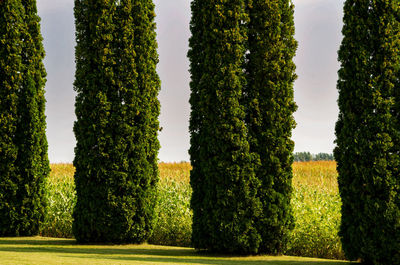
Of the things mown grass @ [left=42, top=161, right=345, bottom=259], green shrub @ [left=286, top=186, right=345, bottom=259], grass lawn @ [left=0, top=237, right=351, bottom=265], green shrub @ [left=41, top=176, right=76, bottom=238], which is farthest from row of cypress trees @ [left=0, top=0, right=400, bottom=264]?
green shrub @ [left=286, top=186, right=345, bottom=259]

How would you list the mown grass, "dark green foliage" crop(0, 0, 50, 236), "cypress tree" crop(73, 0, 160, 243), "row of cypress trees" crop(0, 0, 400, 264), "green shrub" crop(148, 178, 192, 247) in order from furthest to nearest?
"dark green foliage" crop(0, 0, 50, 236) < "green shrub" crop(148, 178, 192, 247) < the mown grass < "cypress tree" crop(73, 0, 160, 243) < "row of cypress trees" crop(0, 0, 400, 264)

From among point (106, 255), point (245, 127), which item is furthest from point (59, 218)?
point (245, 127)

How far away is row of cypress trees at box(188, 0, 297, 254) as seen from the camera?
11.0 meters

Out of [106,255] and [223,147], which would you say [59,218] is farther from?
[223,147]

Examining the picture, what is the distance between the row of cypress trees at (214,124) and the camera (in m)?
9.91

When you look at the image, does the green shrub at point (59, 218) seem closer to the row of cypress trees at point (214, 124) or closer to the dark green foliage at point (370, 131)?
the row of cypress trees at point (214, 124)

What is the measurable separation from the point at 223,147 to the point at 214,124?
0.59m

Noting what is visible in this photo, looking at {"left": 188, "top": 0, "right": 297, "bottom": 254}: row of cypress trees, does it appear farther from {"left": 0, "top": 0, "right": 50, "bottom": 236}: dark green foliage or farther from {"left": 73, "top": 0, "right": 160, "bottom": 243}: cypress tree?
{"left": 0, "top": 0, "right": 50, "bottom": 236}: dark green foliage

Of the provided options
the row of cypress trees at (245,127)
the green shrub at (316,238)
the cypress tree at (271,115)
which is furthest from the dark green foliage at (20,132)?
the green shrub at (316,238)

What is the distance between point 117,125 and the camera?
13.2 m

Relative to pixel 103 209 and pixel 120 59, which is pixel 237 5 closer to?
pixel 120 59

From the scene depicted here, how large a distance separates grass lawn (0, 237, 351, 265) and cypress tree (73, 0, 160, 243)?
82cm

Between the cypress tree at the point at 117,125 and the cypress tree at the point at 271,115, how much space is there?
3.37 m

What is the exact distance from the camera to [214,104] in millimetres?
11297
